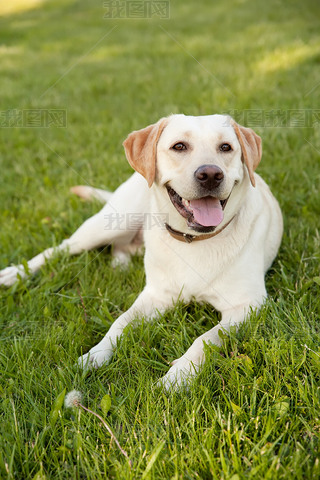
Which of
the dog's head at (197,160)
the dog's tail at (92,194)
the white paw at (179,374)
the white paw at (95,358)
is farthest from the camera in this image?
the dog's tail at (92,194)

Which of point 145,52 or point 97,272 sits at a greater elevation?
point 145,52

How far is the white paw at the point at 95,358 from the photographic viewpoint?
2.43 metres

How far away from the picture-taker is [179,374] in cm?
230

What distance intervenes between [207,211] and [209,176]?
24 cm

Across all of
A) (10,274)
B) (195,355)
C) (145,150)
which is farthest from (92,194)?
(195,355)

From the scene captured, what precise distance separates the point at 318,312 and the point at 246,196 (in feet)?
2.69

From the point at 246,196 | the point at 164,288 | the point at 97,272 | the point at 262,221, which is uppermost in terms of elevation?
the point at 246,196

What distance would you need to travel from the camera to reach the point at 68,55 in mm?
9211

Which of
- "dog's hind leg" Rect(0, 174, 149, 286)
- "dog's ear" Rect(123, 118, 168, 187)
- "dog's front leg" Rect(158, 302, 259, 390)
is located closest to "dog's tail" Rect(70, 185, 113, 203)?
"dog's hind leg" Rect(0, 174, 149, 286)

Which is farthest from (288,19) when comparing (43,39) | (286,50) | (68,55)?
(43,39)

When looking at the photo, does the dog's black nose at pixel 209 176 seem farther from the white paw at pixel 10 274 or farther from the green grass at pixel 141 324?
the white paw at pixel 10 274

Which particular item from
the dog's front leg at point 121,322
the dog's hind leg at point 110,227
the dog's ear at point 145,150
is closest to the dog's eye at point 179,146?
the dog's ear at point 145,150

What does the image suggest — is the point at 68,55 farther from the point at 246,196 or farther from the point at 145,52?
the point at 246,196

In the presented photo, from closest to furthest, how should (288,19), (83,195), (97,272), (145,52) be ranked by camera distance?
1. (97,272)
2. (83,195)
3. (145,52)
4. (288,19)
